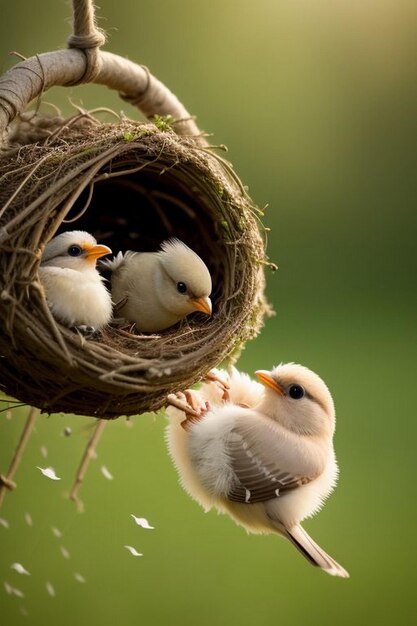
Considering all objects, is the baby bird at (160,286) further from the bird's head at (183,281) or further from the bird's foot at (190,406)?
the bird's foot at (190,406)

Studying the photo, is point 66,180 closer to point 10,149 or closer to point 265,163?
point 10,149

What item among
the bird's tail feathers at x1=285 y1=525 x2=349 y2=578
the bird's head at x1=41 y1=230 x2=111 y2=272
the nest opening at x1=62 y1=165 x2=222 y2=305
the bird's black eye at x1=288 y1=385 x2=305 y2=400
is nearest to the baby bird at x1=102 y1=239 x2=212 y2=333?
the nest opening at x1=62 y1=165 x2=222 y2=305

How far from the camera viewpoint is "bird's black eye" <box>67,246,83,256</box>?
7.92 feet

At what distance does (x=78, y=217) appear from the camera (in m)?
2.32

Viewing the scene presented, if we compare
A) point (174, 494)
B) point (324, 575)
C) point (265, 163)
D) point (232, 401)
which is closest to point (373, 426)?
point (324, 575)

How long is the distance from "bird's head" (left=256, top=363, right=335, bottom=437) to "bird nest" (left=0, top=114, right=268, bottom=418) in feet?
0.48

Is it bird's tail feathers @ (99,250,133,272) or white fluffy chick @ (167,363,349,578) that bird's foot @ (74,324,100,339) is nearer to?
white fluffy chick @ (167,363,349,578)

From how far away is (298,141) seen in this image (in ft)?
18.1

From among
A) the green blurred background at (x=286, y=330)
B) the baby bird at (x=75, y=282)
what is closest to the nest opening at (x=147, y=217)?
the baby bird at (x=75, y=282)

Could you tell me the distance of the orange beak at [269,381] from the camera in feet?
8.55

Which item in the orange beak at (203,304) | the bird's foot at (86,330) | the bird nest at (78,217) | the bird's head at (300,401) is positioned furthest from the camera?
the bird's head at (300,401)

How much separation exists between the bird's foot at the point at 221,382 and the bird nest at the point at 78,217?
0.32 feet

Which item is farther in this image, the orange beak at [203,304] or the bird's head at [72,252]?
the orange beak at [203,304]

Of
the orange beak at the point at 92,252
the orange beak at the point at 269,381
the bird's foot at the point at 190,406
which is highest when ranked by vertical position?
the orange beak at the point at 92,252
